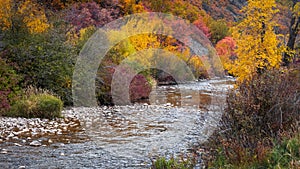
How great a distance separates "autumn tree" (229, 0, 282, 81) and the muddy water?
2.49 m

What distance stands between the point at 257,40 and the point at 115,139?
Answer: 594 centimetres

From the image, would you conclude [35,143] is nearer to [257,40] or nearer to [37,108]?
[37,108]

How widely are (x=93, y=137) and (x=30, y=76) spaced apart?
6304mm

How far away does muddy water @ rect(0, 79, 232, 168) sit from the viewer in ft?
24.1

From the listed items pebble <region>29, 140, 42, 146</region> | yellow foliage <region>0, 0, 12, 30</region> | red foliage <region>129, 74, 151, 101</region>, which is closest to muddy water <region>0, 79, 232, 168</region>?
pebble <region>29, 140, 42, 146</region>

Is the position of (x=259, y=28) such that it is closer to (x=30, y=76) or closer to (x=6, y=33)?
(x=30, y=76)

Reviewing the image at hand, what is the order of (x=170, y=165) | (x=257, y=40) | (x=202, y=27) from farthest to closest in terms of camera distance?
(x=202, y=27)
(x=257, y=40)
(x=170, y=165)

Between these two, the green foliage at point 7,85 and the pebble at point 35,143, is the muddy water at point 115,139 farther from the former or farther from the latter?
the green foliage at point 7,85

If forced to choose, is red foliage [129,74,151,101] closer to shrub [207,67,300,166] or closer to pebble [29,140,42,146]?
pebble [29,140,42,146]

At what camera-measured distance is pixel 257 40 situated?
40.4 feet

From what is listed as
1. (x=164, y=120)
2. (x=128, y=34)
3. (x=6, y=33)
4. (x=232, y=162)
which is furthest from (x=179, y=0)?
(x=232, y=162)

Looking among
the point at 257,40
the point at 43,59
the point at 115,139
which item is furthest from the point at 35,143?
the point at 257,40

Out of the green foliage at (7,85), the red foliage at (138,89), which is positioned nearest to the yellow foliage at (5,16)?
the green foliage at (7,85)

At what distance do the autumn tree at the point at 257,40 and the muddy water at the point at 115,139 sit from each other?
2.49 metres
